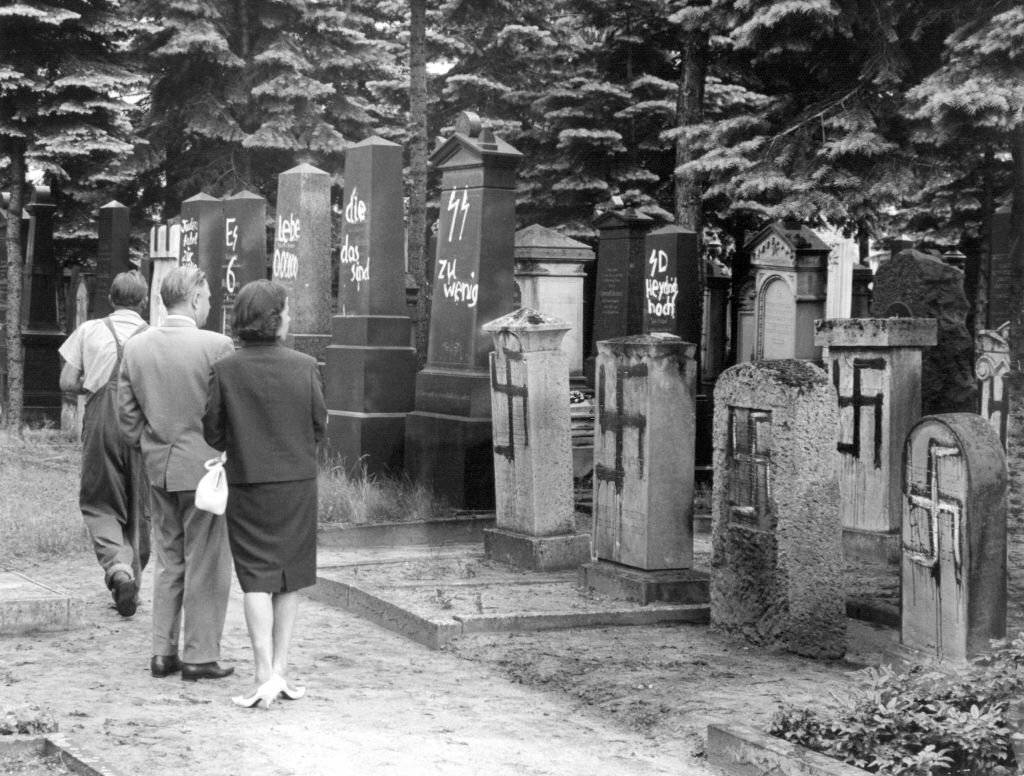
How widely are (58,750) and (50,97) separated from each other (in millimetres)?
16600

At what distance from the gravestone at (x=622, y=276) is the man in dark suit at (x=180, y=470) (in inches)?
446

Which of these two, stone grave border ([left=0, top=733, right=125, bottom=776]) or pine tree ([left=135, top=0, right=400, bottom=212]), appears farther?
pine tree ([left=135, top=0, right=400, bottom=212])

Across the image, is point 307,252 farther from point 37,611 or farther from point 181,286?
point 181,286

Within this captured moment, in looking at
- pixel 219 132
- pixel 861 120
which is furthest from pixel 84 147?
pixel 861 120

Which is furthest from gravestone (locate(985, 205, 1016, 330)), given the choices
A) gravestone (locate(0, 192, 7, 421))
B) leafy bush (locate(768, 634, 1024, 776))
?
gravestone (locate(0, 192, 7, 421))

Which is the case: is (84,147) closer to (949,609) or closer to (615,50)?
(615,50)

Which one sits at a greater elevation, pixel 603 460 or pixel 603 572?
pixel 603 460

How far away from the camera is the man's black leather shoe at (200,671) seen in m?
6.68

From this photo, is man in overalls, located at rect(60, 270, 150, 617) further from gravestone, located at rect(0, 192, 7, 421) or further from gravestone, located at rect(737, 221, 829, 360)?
gravestone, located at rect(0, 192, 7, 421)

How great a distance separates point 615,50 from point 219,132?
7.48 metres

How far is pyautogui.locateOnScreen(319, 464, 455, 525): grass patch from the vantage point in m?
11.7

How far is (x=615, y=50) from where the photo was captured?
25.5m

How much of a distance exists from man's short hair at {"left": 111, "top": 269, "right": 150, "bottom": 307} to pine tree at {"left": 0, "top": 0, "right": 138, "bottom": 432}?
37.3 ft

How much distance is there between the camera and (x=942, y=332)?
13.3 meters
